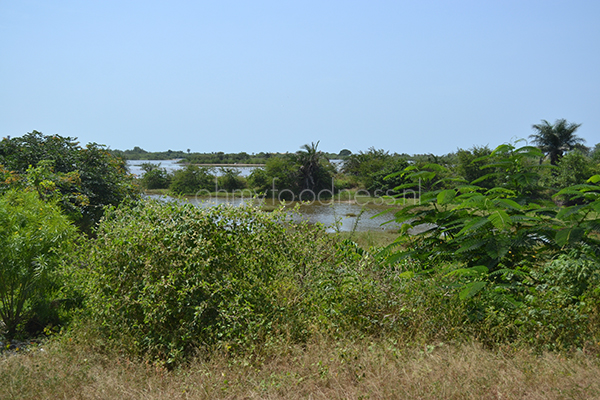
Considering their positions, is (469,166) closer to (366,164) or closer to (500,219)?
(366,164)

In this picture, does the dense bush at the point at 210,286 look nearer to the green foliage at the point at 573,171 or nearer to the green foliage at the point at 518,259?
the green foliage at the point at 518,259

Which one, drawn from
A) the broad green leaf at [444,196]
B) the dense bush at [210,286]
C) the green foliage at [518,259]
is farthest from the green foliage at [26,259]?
the broad green leaf at [444,196]

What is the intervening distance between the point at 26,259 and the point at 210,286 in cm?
331

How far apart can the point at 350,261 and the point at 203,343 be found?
2098 mm

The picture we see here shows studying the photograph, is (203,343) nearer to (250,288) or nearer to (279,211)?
(250,288)

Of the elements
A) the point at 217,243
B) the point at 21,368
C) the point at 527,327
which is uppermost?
the point at 217,243

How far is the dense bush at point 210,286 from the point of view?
4.39 m

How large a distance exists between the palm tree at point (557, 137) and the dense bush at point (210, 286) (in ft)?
140

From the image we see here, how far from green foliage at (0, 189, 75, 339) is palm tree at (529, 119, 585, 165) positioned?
4365 cm

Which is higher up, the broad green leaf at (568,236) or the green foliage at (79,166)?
the green foliage at (79,166)

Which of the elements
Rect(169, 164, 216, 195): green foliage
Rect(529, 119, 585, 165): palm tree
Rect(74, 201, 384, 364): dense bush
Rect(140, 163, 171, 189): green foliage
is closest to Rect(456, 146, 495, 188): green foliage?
Rect(529, 119, 585, 165): palm tree

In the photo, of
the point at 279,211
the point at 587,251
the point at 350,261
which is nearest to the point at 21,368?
the point at 279,211

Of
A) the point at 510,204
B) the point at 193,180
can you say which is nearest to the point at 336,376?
the point at 510,204

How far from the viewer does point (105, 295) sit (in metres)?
4.84
